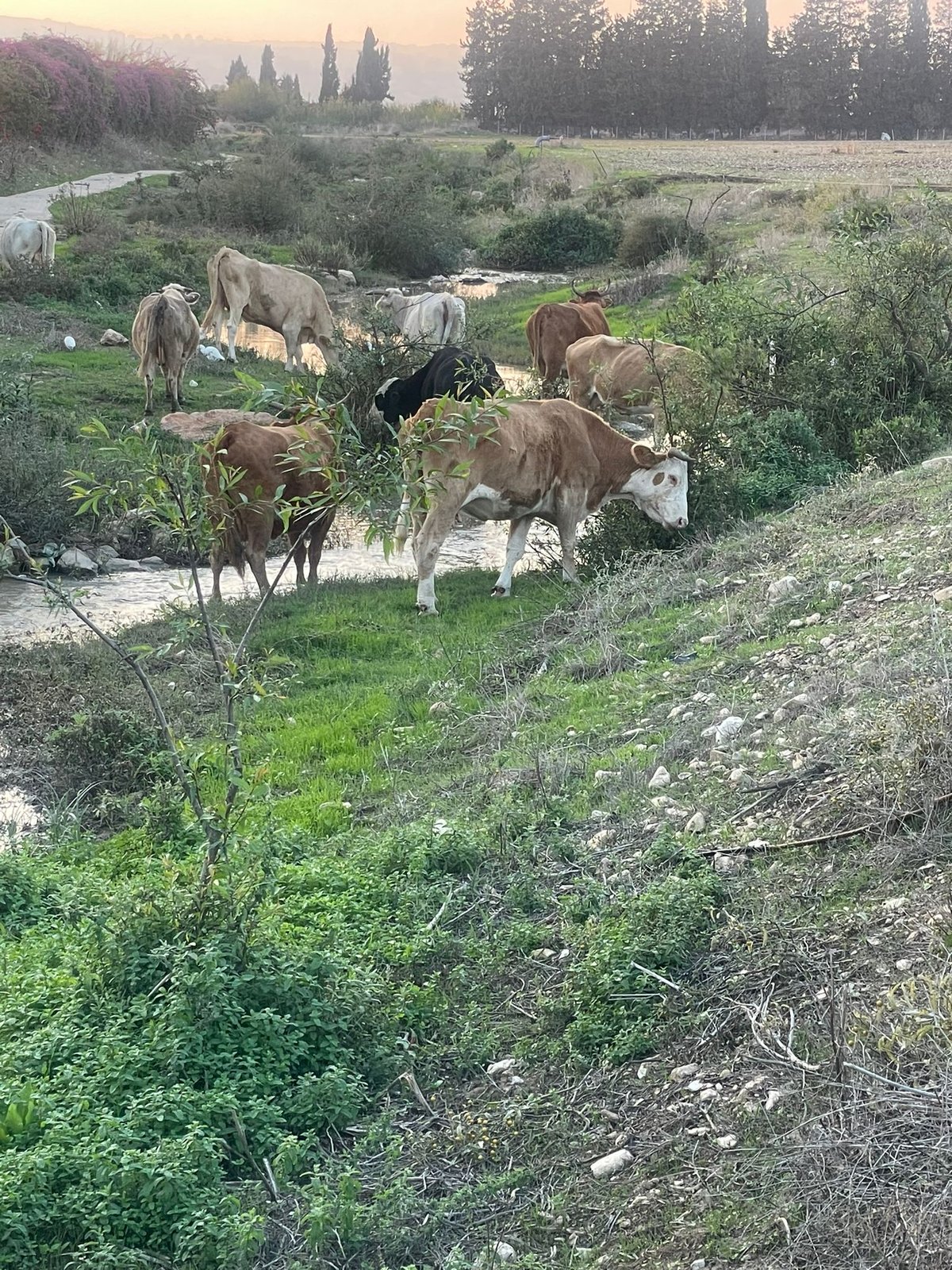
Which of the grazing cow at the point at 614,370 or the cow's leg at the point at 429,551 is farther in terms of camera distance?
the grazing cow at the point at 614,370

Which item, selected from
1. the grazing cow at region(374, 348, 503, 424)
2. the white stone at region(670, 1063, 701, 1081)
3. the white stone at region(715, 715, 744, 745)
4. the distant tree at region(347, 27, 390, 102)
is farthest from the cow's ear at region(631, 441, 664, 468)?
the distant tree at region(347, 27, 390, 102)

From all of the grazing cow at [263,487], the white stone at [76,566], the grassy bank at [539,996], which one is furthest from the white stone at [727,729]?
the white stone at [76,566]

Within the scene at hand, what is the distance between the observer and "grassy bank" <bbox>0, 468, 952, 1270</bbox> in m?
3.78

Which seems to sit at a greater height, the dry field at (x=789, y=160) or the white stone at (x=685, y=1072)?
the dry field at (x=789, y=160)

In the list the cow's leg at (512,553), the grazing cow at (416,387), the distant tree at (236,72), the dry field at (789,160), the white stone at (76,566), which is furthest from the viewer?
the distant tree at (236,72)

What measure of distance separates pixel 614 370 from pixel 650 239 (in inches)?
731

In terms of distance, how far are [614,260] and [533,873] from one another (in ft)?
105

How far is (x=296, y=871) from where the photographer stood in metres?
5.88

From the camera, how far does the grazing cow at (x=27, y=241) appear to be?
→ 24.8 meters

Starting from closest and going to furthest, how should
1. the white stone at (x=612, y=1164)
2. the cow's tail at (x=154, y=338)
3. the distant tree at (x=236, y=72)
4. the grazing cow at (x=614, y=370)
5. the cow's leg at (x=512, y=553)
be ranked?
the white stone at (x=612, y=1164)
the cow's leg at (x=512, y=553)
the grazing cow at (x=614, y=370)
the cow's tail at (x=154, y=338)
the distant tree at (x=236, y=72)

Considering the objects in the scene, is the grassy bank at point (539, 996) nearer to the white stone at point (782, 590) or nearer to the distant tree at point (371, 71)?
the white stone at point (782, 590)

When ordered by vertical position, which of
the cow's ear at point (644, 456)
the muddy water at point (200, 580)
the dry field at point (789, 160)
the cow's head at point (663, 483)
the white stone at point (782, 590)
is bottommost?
the muddy water at point (200, 580)

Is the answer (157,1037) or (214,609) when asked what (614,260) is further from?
(157,1037)

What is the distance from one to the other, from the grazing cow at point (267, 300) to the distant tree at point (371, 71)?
12917cm
